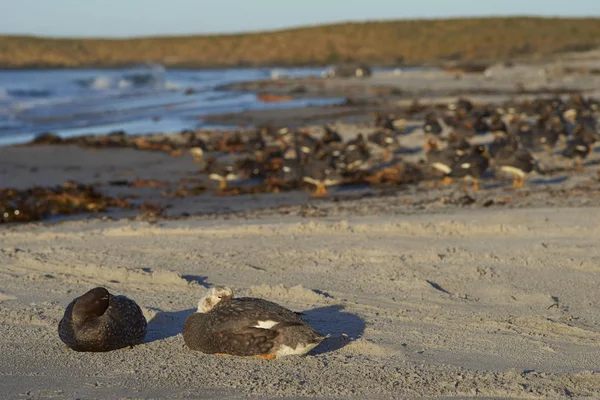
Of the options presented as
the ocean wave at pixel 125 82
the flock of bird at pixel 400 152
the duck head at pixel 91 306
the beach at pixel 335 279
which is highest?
the duck head at pixel 91 306

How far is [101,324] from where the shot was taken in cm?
635

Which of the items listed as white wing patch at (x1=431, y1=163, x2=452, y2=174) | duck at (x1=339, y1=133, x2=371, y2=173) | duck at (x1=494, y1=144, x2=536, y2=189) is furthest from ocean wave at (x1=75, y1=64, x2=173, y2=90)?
duck at (x1=494, y1=144, x2=536, y2=189)

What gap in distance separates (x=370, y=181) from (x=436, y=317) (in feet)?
30.9

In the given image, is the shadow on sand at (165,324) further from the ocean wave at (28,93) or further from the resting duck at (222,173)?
the ocean wave at (28,93)

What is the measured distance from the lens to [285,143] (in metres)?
23.2

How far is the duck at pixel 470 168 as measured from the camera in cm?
1543

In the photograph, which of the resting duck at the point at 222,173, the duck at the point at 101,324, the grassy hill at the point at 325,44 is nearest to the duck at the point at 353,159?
the resting duck at the point at 222,173

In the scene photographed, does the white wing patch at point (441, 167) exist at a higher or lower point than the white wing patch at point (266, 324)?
lower

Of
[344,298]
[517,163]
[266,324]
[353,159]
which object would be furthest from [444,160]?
[266,324]

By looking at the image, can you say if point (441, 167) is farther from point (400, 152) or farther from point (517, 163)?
point (400, 152)

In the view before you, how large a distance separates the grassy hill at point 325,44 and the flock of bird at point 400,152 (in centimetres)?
6774

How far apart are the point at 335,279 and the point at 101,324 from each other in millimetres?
2885

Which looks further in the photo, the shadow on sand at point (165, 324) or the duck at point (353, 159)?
the duck at point (353, 159)

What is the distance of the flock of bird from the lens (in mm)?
15969
